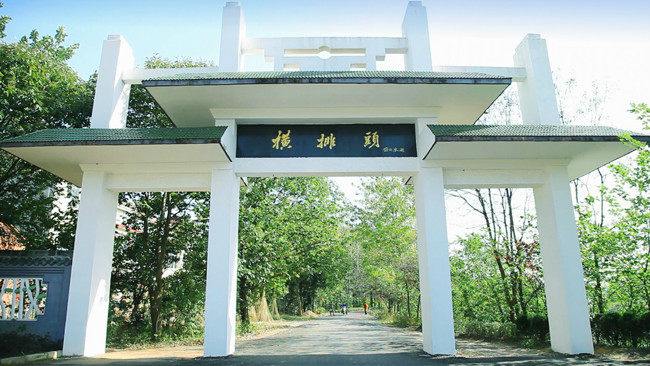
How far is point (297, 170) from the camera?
756 centimetres

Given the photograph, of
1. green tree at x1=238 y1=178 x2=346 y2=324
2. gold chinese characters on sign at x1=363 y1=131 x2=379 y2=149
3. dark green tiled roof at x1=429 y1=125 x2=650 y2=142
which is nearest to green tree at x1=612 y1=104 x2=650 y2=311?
dark green tiled roof at x1=429 y1=125 x2=650 y2=142

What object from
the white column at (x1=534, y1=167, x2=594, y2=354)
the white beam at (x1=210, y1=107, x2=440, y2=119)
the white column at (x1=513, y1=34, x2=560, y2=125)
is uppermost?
the white column at (x1=513, y1=34, x2=560, y2=125)

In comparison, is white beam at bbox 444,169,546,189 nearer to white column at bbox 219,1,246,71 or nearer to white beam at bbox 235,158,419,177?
white beam at bbox 235,158,419,177

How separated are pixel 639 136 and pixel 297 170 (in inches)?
226

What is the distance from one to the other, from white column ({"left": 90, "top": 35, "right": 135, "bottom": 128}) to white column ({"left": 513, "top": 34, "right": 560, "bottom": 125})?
8.24 m

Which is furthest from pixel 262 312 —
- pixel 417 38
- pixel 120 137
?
pixel 417 38

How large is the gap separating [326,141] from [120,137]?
362cm

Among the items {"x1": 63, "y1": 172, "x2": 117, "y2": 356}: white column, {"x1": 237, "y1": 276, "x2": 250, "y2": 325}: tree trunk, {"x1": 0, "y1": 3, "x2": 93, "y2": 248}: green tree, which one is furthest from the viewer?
{"x1": 237, "y1": 276, "x2": 250, "y2": 325}: tree trunk

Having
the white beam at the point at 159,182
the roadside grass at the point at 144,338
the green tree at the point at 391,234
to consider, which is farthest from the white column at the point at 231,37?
the green tree at the point at 391,234

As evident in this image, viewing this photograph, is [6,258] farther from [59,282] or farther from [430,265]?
[430,265]

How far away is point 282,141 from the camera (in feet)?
25.8

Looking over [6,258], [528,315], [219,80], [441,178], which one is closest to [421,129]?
[441,178]

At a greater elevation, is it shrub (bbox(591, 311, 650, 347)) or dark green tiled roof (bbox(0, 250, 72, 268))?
dark green tiled roof (bbox(0, 250, 72, 268))

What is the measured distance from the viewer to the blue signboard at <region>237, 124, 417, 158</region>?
779 cm
